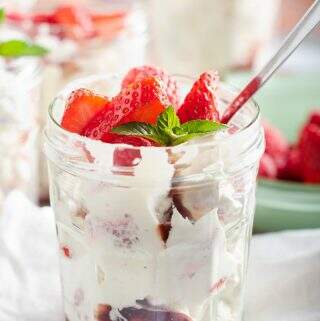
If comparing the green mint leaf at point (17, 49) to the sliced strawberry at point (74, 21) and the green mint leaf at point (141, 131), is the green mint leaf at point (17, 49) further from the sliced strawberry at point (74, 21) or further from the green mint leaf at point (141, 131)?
the green mint leaf at point (141, 131)

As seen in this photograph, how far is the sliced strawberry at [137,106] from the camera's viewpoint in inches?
26.7

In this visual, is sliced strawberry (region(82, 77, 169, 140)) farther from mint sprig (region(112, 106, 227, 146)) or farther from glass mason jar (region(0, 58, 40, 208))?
glass mason jar (region(0, 58, 40, 208))

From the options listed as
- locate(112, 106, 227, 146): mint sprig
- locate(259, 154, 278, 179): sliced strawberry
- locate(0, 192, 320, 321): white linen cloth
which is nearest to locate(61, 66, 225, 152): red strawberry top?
locate(112, 106, 227, 146): mint sprig

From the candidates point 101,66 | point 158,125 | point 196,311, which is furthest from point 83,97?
point 101,66

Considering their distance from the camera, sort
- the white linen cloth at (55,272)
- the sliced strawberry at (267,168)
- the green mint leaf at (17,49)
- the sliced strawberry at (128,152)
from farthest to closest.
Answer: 1. the sliced strawberry at (267,168)
2. the green mint leaf at (17,49)
3. the white linen cloth at (55,272)
4. the sliced strawberry at (128,152)

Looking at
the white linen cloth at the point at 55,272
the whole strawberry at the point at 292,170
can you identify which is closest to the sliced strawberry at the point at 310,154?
the whole strawberry at the point at 292,170

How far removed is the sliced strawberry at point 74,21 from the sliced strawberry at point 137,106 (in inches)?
19.2

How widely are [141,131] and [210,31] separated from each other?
2.57 feet

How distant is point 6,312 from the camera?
80 cm

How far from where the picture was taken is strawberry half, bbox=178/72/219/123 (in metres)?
0.69

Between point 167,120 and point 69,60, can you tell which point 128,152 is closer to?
point 167,120

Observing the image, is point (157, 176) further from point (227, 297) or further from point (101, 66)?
point (101, 66)

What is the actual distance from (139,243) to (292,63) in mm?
927

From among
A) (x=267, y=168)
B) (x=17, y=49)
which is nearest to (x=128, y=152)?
(x=17, y=49)
